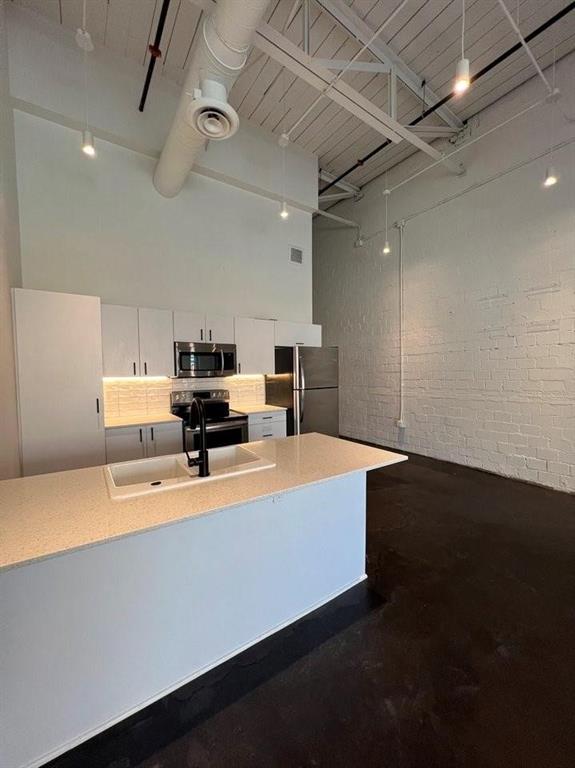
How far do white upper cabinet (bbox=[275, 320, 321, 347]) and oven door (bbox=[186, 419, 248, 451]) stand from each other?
1356 millimetres

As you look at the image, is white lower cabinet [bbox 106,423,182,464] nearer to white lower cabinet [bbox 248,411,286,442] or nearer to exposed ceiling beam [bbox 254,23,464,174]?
white lower cabinet [bbox 248,411,286,442]

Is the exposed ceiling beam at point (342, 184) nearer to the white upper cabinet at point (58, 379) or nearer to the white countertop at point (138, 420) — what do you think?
the white upper cabinet at point (58, 379)

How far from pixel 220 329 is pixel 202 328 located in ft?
0.77

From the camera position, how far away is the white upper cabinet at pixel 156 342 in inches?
132

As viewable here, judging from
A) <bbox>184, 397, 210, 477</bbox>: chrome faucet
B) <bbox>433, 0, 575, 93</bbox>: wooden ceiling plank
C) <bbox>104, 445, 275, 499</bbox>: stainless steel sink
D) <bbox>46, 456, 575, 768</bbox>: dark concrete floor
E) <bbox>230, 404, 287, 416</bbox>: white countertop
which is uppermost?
<bbox>433, 0, 575, 93</bbox>: wooden ceiling plank

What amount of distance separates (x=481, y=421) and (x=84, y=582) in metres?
4.56

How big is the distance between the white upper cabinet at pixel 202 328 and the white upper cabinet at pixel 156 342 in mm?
97

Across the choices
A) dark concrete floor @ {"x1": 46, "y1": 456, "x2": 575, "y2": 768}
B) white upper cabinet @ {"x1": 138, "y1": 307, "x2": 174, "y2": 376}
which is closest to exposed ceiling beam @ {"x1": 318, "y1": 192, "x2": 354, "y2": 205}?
white upper cabinet @ {"x1": 138, "y1": 307, "x2": 174, "y2": 376}

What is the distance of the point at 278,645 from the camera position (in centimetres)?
167

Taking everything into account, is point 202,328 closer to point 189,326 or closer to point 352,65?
point 189,326

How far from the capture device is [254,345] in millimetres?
4207

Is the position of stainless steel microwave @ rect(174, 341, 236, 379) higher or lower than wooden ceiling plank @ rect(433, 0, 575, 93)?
lower

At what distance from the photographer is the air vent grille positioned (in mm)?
4910

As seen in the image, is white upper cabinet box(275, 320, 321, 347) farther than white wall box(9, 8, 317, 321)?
Yes
